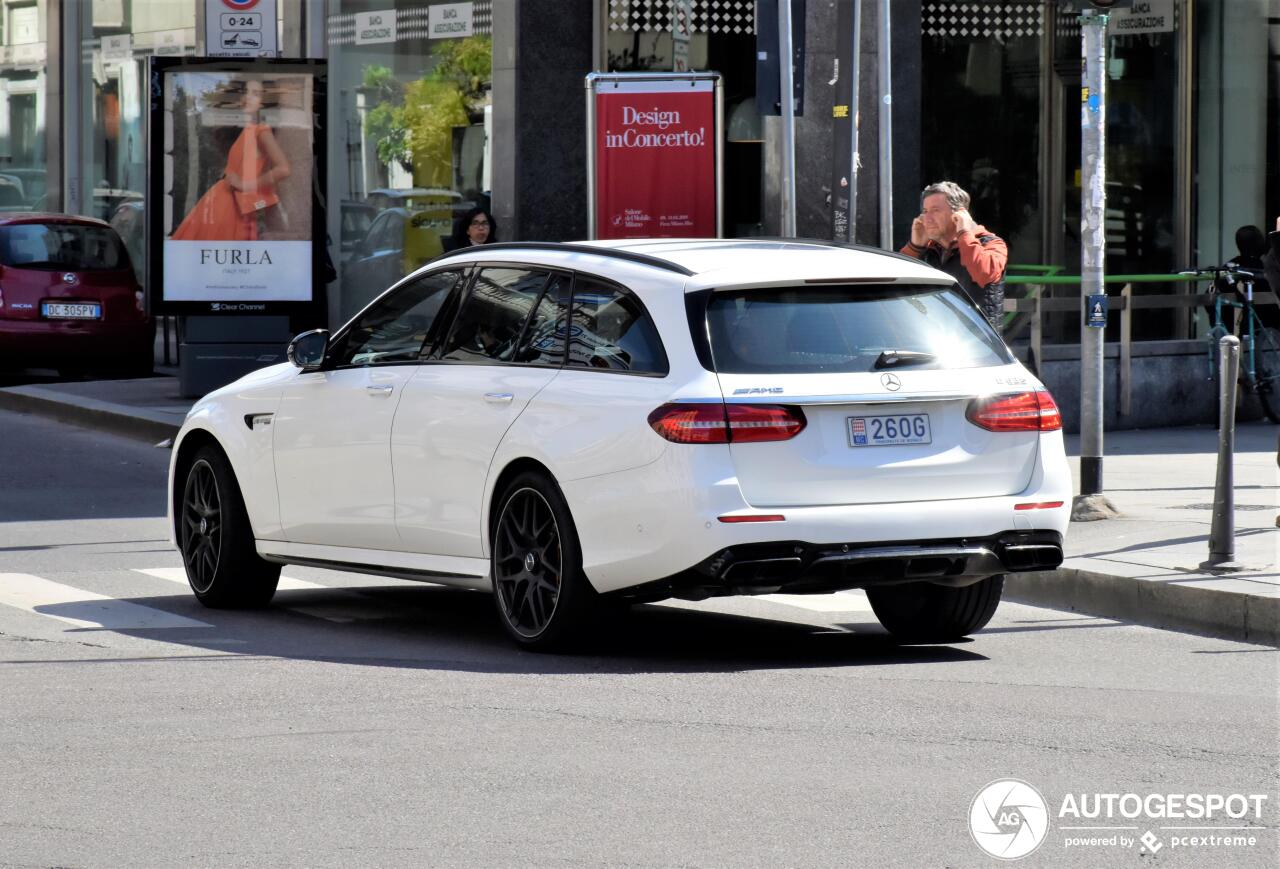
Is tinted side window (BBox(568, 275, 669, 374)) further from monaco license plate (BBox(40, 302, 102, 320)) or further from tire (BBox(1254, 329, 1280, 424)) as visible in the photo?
monaco license plate (BBox(40, 302, 102, 320))

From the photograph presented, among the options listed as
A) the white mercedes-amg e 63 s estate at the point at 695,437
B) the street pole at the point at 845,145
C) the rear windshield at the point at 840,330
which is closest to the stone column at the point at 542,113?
the street pole at the point at 845,145

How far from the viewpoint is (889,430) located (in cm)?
793

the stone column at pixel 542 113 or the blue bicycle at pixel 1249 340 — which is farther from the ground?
the stone column at pixel 542 113

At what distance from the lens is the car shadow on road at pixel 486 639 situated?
825 centimetres

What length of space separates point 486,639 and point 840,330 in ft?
6.52

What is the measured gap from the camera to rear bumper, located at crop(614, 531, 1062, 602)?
25.2ft

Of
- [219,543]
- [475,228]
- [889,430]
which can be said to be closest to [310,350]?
[219,543]

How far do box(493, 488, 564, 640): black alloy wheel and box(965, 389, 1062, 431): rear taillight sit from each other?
5.30 ft

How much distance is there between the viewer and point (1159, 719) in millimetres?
7059

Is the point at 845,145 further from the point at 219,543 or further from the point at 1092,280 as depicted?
the point at 219,543

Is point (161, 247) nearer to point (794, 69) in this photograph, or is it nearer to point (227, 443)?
point (794, 69)

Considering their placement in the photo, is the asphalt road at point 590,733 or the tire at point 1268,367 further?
the tire at point 1268,367

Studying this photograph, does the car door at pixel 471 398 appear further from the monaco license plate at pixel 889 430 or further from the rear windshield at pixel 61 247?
the rear windshield at pixel 61 247

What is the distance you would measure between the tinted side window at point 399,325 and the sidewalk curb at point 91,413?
831cm
